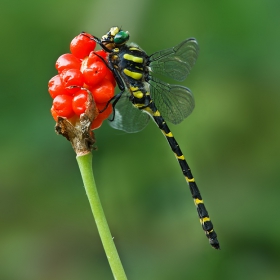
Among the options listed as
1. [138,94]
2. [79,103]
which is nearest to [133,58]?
[138,94]

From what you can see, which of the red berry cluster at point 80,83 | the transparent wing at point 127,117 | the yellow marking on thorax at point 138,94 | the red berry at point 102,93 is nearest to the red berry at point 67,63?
the red berry cluster at point 80,83

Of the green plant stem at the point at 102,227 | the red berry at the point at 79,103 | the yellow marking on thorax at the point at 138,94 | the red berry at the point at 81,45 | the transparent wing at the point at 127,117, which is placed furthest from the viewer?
the transparent wing at the point at 127,117

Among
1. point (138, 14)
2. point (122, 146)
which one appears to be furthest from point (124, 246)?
point (138, 14)

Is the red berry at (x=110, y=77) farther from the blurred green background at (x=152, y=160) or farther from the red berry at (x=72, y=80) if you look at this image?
the blurred green background at (x=152, y=160)

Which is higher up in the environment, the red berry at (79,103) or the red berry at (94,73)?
the red berry at (94,73)

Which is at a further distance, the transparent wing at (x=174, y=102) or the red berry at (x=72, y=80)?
the transparent wing at (x=174, y=102)

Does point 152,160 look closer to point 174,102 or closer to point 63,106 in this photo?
point 174,102

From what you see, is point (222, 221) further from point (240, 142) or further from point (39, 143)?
point (39, 143)
